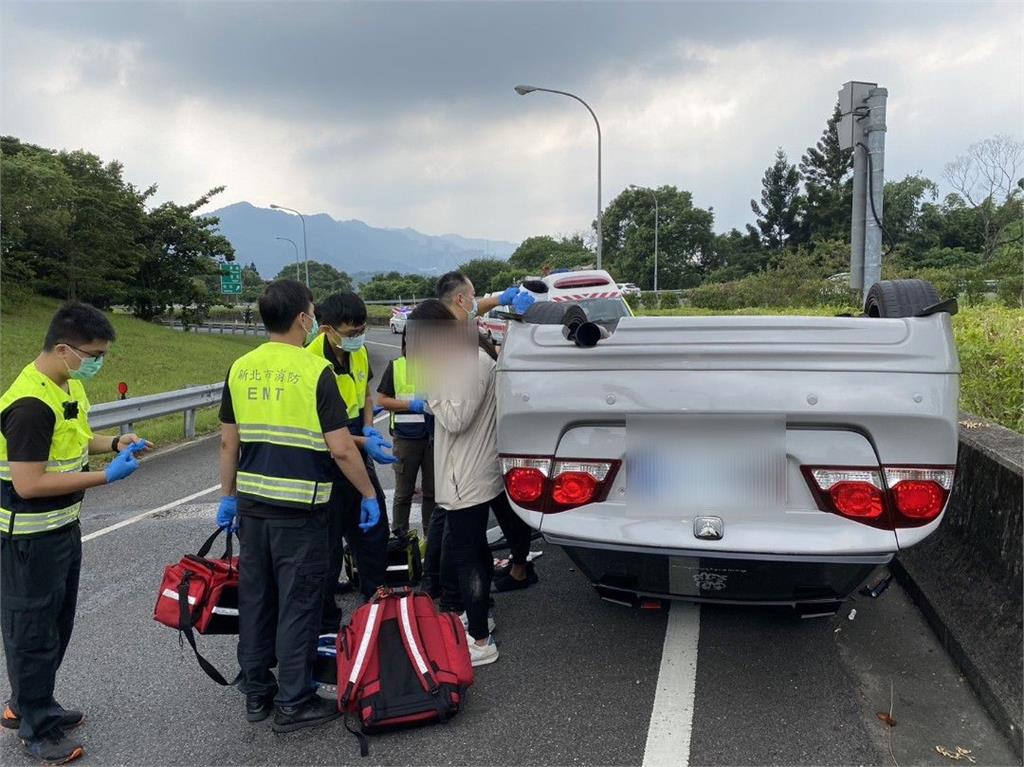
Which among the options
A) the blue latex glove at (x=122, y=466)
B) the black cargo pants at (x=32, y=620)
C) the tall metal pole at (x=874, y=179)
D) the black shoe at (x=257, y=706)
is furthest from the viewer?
the tall metal pole at (x=874, y=179)

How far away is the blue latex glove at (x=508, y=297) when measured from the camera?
426cm

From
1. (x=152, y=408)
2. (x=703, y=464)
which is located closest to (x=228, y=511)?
(x=703, y=464)

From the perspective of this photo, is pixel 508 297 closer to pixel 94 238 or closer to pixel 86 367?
pixel 86 367

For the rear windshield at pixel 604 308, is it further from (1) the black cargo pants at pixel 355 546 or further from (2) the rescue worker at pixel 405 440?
(1) the black cargo pants at pixel 355 546

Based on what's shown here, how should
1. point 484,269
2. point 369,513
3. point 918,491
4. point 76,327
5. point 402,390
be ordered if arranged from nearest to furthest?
point 918,491 → point 76,327 → point 369,513 → point 402,390 → point 484,269

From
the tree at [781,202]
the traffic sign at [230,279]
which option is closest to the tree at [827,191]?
the tree at [781,202]

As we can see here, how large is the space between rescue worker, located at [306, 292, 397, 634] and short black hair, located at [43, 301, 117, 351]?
1126mm

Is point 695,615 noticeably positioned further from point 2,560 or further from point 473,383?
point 2,560

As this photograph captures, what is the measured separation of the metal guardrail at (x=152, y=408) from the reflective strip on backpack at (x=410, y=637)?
5.62 m

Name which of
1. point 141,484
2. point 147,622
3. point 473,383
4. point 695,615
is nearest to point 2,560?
point 147,622

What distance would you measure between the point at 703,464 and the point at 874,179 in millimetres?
5213

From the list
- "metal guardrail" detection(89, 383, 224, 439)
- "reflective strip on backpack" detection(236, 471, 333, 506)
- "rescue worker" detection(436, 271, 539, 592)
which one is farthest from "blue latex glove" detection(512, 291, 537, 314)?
"metal guardrail" detection(89, 383, 224, 439)

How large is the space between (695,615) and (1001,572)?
1408 millimetres

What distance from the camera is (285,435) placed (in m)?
2.78
